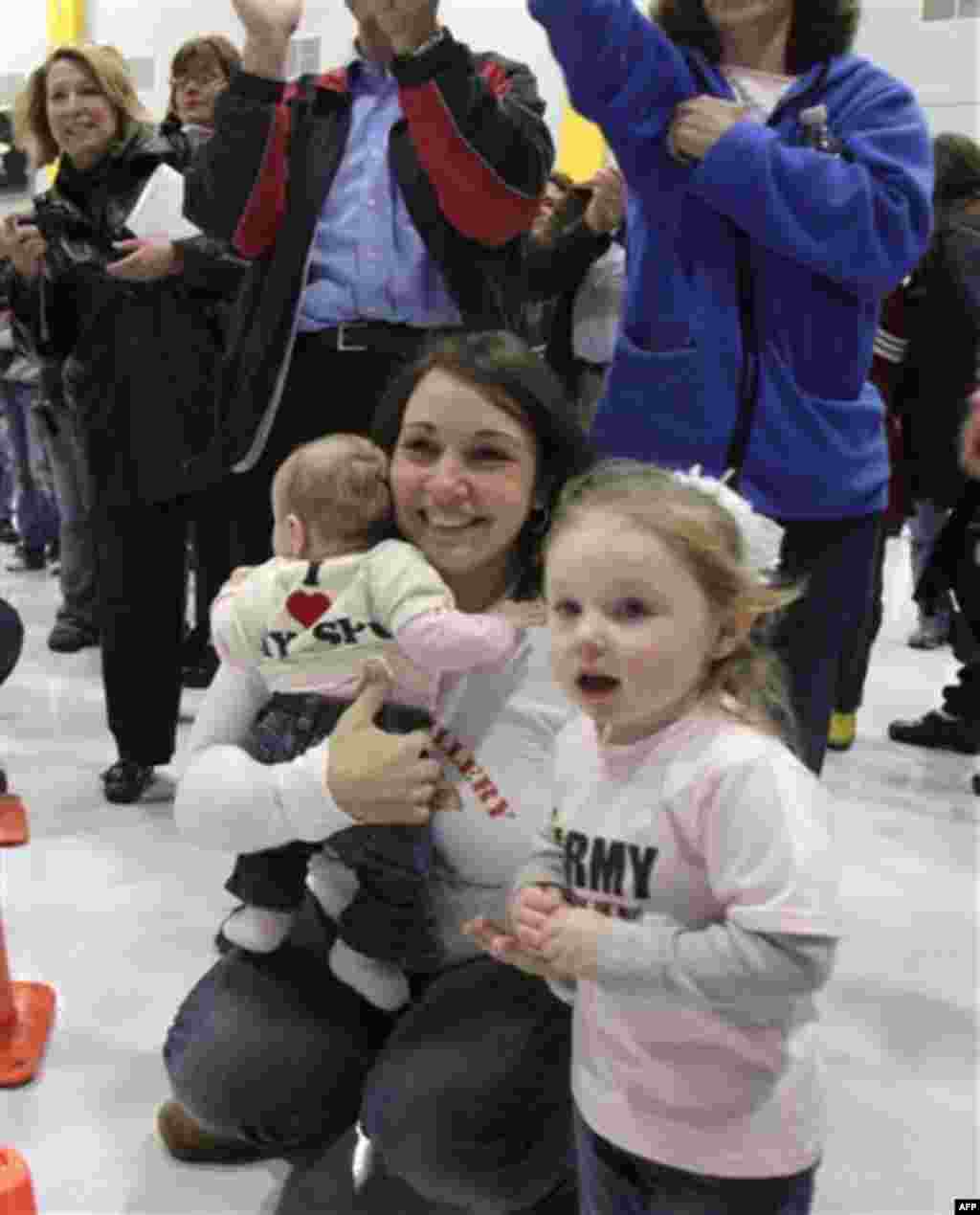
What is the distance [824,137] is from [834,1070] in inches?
46.0

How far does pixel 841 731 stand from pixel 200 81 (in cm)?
227

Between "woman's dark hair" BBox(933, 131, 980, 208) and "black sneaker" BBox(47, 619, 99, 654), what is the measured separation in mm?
2589

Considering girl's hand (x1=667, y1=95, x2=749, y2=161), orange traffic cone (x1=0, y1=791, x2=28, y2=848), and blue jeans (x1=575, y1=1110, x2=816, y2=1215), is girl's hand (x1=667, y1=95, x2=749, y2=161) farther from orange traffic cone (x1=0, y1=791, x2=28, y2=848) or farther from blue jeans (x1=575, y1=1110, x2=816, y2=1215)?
orange traffic cone (x1=0, y1=791, x2=28, y2=848)

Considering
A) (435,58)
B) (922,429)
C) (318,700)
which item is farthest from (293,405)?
(922,429)

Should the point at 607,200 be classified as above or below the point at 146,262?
above

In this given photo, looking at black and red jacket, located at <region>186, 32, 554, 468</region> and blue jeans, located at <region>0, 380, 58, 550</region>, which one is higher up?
black and red jacket, located at <region>186, 32, 554, 468</region>

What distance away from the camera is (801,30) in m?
1.47

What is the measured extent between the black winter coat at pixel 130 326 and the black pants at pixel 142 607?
0.06 metres

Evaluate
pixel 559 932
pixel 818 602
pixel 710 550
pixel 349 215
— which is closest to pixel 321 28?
pixel 349 215

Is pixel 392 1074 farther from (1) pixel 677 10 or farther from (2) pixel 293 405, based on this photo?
(1) pixel 677 10

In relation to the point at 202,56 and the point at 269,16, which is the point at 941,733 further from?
the point at 202,56

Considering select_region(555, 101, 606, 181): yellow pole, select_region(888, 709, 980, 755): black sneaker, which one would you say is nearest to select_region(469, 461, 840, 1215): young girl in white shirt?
select_region(888, 709, 980, 755): black sneaker

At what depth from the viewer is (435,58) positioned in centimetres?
151

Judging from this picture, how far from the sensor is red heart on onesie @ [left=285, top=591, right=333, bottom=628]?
1.25 meters
